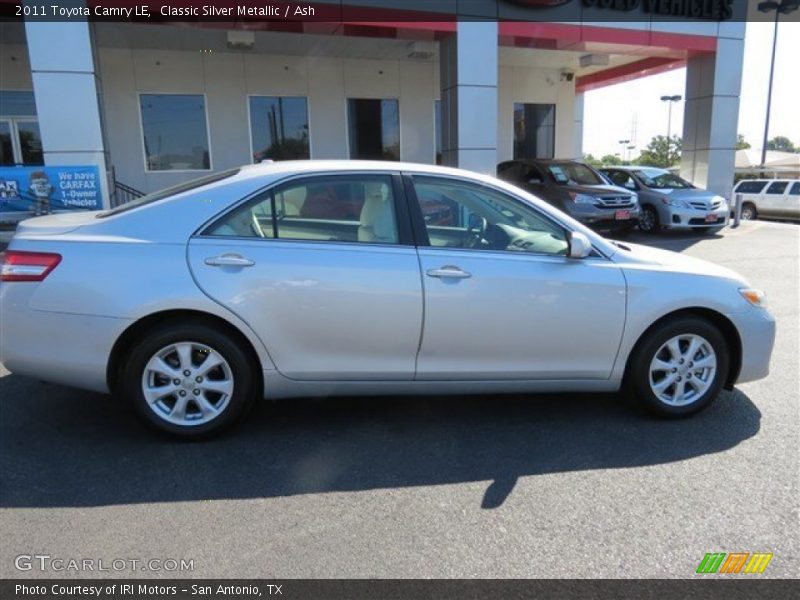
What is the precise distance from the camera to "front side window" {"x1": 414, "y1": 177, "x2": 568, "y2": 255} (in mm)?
3727

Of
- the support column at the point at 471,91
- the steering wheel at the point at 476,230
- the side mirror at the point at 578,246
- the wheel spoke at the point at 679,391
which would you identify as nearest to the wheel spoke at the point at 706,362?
the wheel spoke at the point at 679,391

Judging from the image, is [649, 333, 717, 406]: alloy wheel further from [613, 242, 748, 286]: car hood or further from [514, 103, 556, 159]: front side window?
[514, 103, 556, 159]: front side window

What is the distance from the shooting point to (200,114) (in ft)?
49.9

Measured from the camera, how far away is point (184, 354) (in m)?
3.43

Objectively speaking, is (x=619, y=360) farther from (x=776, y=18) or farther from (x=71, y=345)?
(x=776, y=18)

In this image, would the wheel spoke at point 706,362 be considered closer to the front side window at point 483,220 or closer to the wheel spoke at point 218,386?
the front side window at point 483,220

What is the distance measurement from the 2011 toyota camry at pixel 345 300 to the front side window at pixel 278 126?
12505mm

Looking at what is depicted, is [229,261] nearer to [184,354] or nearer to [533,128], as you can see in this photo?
[184,354]

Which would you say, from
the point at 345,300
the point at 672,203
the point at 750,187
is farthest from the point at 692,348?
the point at 750,187

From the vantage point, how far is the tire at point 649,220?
1382 centimetres

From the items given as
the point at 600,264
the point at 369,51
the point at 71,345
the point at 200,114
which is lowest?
the point at 71,345

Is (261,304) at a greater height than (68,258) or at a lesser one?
lesser
